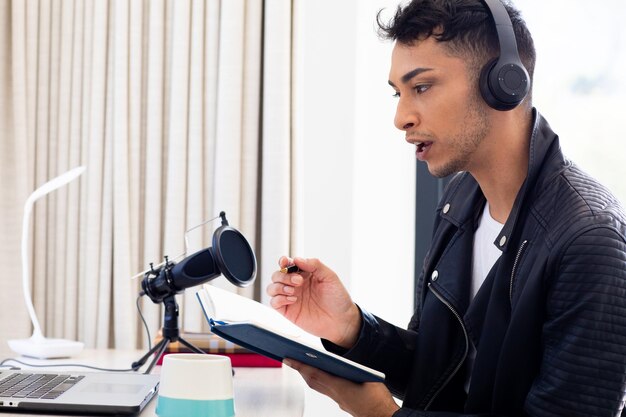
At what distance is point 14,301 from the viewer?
221cm

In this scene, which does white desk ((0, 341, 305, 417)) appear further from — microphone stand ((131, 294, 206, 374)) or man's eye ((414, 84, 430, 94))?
man's eye ((414, 84, 430, 94))

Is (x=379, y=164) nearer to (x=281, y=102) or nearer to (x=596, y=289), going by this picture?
(x=281, y=102)

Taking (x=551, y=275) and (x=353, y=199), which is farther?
(x=353, y=199)

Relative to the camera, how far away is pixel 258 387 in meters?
1.36

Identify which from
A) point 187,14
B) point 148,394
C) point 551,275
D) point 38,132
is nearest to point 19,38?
point 38,132

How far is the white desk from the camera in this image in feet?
3.75

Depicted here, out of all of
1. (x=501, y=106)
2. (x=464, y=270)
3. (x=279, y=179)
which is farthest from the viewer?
(x=279, y=179)

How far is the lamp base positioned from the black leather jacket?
26.7 inches

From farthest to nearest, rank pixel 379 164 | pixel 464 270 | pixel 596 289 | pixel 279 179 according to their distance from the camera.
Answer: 1. pixel 379 164
2. pixel 279 179
3. pixel 464 270
4. pixel 596 289

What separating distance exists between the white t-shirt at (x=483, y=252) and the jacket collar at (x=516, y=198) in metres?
0.03

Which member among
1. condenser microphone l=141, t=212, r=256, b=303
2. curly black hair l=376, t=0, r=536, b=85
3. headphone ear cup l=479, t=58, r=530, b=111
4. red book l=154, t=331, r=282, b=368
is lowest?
red book l=154, t=331, r=282, b=368

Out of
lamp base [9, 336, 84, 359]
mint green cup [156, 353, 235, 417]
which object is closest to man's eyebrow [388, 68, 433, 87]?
mint green cup [156, 353, 235, 417]

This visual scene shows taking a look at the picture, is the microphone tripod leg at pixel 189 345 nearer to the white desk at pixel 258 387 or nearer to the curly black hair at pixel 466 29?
the white desk at pixel 258 387

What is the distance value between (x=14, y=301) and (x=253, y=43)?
3.25 ft
